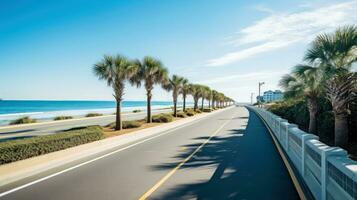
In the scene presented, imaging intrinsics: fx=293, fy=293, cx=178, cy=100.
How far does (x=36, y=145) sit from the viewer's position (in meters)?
11.2

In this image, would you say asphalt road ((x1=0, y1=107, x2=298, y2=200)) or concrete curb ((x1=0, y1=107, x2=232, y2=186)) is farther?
concrete curb ((x1=0, y1=107, x2=232, y2=186))

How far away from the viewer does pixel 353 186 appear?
13.5 ft

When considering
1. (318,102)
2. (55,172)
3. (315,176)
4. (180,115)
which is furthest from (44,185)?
(180,115)

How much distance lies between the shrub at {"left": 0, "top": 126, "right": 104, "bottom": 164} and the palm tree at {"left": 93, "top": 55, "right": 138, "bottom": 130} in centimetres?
838

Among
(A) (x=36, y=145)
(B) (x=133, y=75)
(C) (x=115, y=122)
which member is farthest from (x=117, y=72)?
(A) (x=36, y=145)

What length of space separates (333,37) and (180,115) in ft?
103

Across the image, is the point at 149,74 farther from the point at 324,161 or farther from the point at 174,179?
the point at 324,161

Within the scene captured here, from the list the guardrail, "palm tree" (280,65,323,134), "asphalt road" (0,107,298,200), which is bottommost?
"asphalt road" (0,107,298,200)

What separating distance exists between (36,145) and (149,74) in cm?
2021

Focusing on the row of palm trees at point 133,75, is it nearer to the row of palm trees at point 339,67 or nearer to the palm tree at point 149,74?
the palm tree at point 149,74

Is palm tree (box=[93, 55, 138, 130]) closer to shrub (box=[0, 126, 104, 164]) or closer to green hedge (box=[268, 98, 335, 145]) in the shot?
shrub (box=[0, 126, 104, 164])

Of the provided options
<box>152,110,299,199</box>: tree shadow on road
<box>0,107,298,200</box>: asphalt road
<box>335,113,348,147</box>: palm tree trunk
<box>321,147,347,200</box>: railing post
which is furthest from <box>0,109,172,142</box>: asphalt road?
<box>321,147,347,200</box>: railing post

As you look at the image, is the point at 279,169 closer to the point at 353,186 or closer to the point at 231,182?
the point at 231,182

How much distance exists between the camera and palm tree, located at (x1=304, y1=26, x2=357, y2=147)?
1430cm
